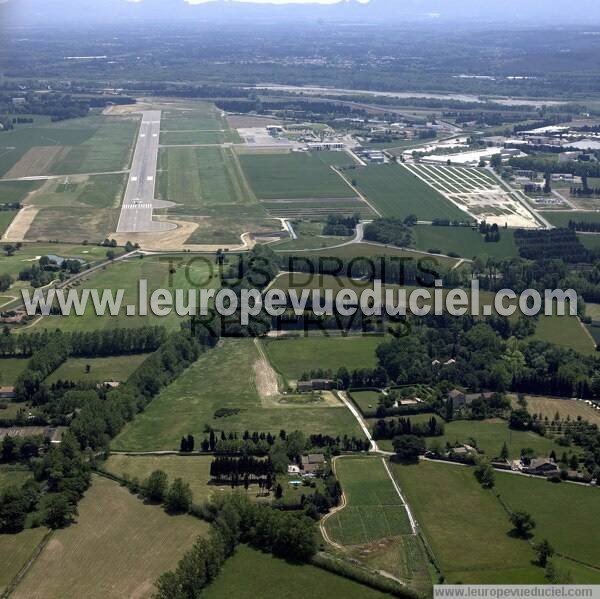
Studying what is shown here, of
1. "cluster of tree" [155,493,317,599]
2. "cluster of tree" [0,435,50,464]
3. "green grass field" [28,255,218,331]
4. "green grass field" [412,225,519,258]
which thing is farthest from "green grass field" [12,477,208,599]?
"green grass field" [412,225,519,258]

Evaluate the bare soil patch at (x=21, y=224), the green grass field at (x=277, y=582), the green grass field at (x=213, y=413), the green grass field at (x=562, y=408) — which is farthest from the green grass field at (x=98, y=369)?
the bare soil patch at (x=21, y=224)

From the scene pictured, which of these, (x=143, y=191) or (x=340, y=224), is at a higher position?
(x=143, y=191)

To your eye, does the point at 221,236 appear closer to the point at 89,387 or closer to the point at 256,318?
the point at 256,318

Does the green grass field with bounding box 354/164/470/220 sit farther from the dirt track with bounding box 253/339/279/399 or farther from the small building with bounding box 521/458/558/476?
the small building with bounding box 521/458/558/476

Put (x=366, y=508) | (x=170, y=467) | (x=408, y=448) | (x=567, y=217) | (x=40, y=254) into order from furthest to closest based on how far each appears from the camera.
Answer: (x=567, y=217) < (x=40, y=254) < (x=408, y=448) < (x=170, y=467) < (x=366, y=508)

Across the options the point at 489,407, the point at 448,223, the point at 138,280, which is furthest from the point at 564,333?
the point at 138,280

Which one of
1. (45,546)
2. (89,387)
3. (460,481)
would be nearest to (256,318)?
(89,387)

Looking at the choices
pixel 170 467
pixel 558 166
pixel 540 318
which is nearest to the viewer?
pixel 170 467

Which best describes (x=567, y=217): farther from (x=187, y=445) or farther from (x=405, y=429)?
(x=187, y=445)
